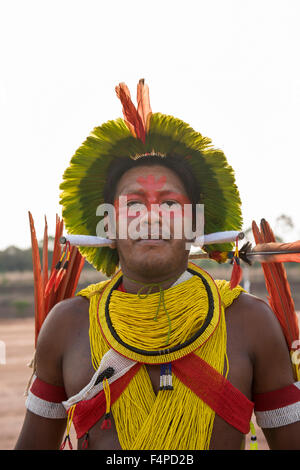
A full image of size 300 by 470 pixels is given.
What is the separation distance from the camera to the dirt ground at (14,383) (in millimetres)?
7880

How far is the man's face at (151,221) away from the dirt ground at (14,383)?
14.3 ft

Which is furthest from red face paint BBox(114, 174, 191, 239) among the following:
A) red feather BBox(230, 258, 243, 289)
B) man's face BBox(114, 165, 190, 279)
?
red feather BBox(230, 258, 243, 289)

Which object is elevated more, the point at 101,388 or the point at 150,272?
the point at 150,272

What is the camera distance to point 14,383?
488 inches

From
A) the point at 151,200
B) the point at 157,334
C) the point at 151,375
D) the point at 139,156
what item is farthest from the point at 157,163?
the point at 151,375

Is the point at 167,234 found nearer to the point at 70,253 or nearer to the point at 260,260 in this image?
the point at 260,260

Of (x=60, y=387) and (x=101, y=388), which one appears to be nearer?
(x=101, y=388)

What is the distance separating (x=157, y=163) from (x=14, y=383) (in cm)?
1140

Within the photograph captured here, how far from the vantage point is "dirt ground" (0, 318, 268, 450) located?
7880mm

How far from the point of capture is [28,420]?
91.4 inches

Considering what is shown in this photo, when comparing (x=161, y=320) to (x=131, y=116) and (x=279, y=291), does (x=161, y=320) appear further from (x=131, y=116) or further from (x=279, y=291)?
(x=131, y=116)

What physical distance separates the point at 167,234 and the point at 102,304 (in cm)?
48

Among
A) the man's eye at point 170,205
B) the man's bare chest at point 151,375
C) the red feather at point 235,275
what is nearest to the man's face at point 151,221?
the man's eye at point 170,205
